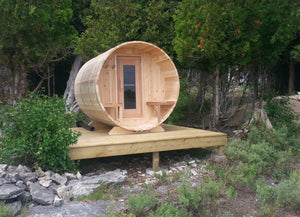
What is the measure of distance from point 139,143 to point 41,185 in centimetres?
173

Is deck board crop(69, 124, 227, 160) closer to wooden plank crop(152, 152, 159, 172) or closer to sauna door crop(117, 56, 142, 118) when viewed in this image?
wooden plank crop(152, 152, 159, 172)

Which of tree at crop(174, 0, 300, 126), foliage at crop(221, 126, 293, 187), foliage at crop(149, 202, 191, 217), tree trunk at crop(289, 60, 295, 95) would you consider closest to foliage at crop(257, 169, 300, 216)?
foliage at crop(221, 126, 293, 187)

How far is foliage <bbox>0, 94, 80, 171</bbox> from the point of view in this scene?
430cm

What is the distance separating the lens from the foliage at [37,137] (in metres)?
4.30

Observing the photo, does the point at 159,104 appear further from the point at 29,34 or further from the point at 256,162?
the point at 29,34

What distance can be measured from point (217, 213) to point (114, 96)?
3826mm

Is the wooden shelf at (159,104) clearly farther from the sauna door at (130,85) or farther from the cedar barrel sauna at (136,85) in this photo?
the sauna door at (130,85)

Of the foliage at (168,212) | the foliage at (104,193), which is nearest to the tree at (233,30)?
the foliage at (104,193)

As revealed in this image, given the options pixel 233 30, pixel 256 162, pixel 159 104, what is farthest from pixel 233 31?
pixel 256 162

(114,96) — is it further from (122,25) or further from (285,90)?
(285,90)

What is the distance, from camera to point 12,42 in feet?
Answer: 28.7

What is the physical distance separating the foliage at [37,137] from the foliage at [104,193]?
69 centimetres

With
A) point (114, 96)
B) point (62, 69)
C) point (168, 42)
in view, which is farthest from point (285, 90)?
point (62, 69)

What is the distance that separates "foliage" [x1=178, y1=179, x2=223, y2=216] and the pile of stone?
50.9 inches
